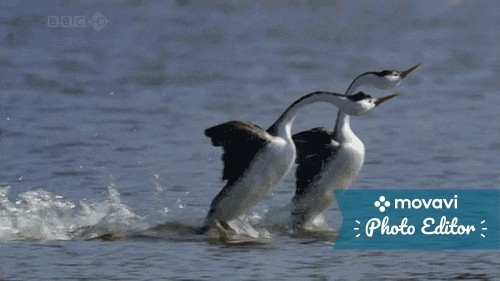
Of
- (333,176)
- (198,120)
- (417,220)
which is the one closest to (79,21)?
(198,120)

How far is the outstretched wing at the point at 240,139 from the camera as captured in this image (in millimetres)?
14258

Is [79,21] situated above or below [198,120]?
above

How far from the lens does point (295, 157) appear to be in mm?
14328

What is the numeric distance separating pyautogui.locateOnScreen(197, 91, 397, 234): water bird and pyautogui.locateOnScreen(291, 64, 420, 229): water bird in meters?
0.41

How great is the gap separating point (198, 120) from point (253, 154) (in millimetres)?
4923

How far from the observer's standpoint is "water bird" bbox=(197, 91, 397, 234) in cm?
1422

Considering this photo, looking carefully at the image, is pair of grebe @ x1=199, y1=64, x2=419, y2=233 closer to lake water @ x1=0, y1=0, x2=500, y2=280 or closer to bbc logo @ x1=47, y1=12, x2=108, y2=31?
lake water @ x1=0, y1=0, x2=500, y2=280

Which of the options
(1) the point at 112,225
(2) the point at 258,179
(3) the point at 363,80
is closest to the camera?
(2) the point at 258,179

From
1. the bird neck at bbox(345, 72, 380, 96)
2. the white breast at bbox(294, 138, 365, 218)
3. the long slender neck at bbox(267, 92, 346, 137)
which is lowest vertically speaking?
the white breast at bbox(294, 138, 365, 218)

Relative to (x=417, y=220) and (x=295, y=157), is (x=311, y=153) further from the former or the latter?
(x=417, y=220)

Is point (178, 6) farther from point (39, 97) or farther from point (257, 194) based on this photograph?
point (257, 194)

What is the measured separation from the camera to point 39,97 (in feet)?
70.0

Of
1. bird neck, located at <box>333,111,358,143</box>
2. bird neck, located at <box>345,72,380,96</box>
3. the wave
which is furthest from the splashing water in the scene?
bird neck, located at <box>345,72,380,96</box>

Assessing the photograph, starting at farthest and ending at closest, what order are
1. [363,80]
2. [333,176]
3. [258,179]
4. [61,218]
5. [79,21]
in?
[79,21], [363,80], [333,176], [61,218], [258,179]
